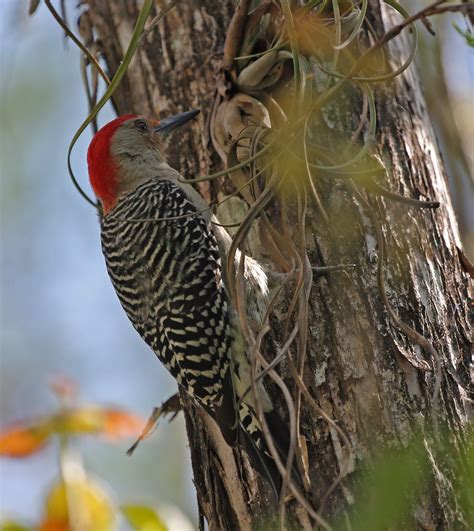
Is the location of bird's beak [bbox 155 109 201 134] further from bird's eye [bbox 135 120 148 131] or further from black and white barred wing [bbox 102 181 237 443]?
black and white barred wing [bbox 102 181 237 443]

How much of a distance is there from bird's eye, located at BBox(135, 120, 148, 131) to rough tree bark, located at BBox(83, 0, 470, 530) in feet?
0.90

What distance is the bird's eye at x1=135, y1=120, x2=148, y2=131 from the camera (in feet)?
12.5

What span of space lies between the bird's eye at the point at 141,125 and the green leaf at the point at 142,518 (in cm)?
194

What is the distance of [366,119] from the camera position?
10.1 feet

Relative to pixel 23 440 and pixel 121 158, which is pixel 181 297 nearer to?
pixel 23 440

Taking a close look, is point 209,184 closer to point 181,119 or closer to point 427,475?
point 181,119

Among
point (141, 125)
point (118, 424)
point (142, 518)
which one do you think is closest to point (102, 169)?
point (141, 125)

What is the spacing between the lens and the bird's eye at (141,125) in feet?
12.5

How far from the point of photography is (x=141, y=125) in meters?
3.85

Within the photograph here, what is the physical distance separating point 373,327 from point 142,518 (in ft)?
3.13

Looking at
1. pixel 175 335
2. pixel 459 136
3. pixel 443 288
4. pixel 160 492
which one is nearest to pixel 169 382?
pixel 160 492

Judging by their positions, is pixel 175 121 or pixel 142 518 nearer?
pixel 142 518

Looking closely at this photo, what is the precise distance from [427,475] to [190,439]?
112 centimetres

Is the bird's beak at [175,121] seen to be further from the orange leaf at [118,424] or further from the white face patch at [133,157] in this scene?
the orange leaf at [118,424]
